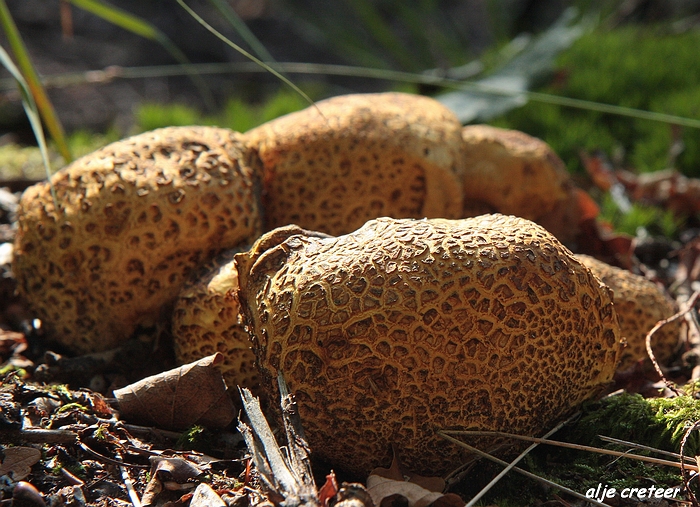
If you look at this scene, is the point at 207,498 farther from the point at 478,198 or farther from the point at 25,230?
the point at 478,198

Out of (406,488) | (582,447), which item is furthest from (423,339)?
(582,447)

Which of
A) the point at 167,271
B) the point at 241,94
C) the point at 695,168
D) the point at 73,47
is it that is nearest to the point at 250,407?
the point at 167,271

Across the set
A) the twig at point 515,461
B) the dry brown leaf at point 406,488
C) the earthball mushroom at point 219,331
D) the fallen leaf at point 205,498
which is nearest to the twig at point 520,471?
the twig at point 515,461

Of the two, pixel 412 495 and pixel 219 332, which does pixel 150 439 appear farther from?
pixel 412 495

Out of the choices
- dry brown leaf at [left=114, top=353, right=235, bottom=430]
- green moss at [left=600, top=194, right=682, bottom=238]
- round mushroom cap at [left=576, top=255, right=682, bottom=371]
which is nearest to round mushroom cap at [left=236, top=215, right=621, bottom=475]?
dry brown leaf at [left=114, top=353, right=235, bottom=430]

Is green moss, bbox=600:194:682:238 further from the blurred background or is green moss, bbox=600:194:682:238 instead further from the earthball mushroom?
the earthball mushroom

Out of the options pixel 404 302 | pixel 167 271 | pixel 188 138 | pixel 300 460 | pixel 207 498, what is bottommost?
pixel 207 498

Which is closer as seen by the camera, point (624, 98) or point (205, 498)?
point (205, 498)

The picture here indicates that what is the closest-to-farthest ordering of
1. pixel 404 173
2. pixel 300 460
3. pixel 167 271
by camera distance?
pixel 300 460 → pixel 167 271 → pixel 404 173
